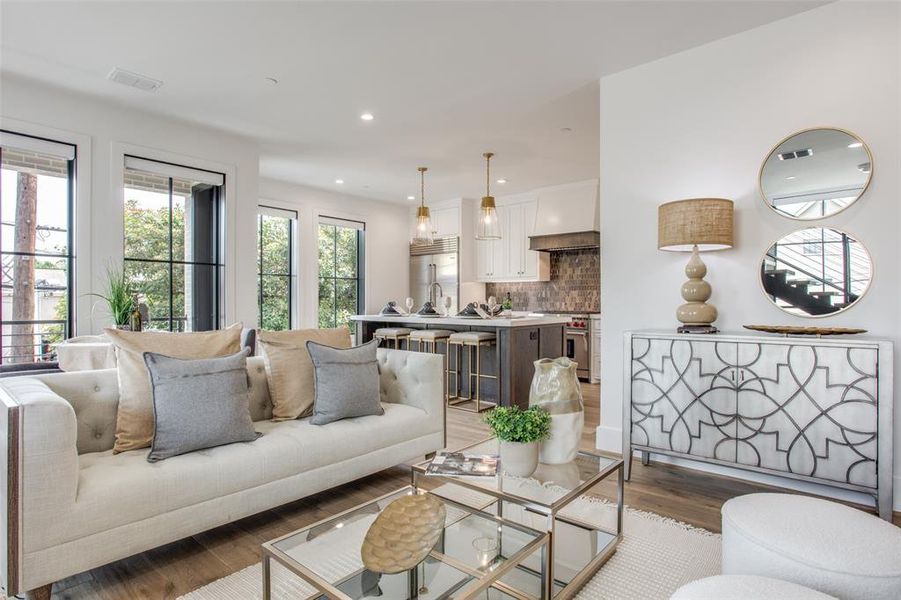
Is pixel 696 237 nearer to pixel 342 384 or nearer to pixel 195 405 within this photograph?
pixel 342 384

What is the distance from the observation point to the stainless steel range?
654cm

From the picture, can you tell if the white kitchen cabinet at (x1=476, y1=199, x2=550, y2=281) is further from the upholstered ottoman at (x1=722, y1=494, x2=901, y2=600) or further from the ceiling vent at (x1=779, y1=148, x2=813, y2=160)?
the upholstered ottoman at (x1=722, y1=494, x2=901, y2=600)

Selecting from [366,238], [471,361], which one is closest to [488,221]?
[471,361]

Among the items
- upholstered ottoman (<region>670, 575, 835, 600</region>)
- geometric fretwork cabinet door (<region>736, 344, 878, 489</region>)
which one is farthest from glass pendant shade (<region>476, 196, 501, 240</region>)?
upholstered ottoman (<region>670, 575, 835, 600</region>)

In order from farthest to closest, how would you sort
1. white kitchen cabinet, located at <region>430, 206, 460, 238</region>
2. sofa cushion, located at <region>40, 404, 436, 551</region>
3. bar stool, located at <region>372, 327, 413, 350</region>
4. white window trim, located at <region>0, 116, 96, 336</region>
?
white kitchen cabinet, located at <region>430, 206, 460, 238</region> < bar stool, located at <region>372, 327, 413, 350</region> < white window trim, located at <region>0, 116, 96, 336</region> < sofa cushion, located at <region>40, 404, 436, 551</region>

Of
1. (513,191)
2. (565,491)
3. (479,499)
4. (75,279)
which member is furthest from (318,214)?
(565,491)

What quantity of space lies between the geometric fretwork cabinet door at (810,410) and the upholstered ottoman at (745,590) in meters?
1.48

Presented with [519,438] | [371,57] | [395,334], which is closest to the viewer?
[519,438]

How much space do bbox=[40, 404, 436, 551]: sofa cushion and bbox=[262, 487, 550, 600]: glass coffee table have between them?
0.52 meters

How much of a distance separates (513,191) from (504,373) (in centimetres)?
356

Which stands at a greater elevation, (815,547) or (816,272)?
(816,272)

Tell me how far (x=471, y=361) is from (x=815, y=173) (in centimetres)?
339

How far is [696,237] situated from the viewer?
2.79 m

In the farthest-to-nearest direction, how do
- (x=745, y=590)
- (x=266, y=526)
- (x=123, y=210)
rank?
(x=123, y=210) → (x=266, y=526) → (x=745, y=590)
